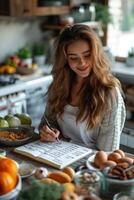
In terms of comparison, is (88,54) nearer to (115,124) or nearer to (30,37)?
(115,124)

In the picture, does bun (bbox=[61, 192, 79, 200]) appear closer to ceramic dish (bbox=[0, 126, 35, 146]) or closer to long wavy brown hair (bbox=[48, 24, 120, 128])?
ceramic dish (bbox=[0, 126, 35, 146])

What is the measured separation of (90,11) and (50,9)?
532mm

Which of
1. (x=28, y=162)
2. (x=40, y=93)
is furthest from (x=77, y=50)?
(x=40, y=93)

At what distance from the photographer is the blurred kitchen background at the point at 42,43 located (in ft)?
11.1

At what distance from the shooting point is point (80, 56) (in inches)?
72.7

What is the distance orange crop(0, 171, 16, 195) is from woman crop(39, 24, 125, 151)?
600 millimetres

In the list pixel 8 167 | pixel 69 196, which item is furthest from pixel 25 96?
pixel 69 196

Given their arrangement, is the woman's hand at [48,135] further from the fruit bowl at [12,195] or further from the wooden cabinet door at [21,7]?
the wooden cabinet door at [21,7]

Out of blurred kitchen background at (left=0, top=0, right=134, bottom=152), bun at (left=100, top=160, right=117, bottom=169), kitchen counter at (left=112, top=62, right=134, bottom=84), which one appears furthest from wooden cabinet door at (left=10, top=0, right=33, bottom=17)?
bun at (left=100, top=160, right=117, bottom=169)

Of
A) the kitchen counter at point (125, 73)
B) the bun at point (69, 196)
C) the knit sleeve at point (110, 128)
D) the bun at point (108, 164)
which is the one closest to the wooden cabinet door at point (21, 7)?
the kitchen counter at point (125, 73)

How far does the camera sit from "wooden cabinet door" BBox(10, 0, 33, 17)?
3371 mm

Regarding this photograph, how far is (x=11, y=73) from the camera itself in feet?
11.4

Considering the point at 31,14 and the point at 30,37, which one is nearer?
the point at 31,14

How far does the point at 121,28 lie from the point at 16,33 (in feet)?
4.02
